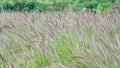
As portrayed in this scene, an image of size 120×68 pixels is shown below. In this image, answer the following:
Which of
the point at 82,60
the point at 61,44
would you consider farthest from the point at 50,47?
the point at 82,60

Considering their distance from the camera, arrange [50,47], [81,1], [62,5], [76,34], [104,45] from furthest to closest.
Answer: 1. [62,5]
2. [81,1]
3. [76,34]
4. [50,47]
5. [104,45]

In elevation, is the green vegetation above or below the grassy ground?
below

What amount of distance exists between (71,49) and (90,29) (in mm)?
850

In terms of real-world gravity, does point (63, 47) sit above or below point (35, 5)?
above

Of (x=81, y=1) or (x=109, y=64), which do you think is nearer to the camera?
(x=109, y=64)

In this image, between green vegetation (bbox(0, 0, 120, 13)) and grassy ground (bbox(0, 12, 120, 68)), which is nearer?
grassy ground (bbox(0, 12, 120, 68))

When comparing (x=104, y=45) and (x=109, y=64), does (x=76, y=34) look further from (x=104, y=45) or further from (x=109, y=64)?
(x=109, y=64)

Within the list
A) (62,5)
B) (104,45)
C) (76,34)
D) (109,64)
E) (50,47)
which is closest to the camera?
(109,64)

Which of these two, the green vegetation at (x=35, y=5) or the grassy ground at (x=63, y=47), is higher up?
the grassy ground at (x=63, y=47)

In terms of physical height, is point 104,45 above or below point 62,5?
above

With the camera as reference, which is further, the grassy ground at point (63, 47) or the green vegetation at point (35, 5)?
the green vegetation at point (35, 5)

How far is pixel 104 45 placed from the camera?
2.52 meters

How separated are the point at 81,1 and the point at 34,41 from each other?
7866 mm

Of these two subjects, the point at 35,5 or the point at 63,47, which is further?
the point at 35,5
